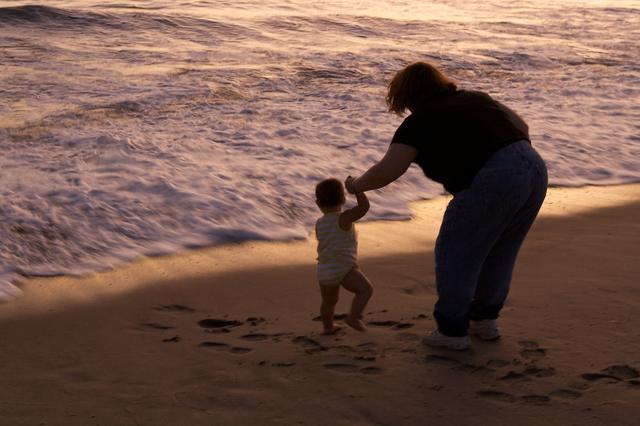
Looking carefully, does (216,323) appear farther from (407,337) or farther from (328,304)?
(407,337)

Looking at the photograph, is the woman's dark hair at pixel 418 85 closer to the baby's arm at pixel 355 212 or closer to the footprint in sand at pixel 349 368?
the baby's arm at pixel 355 212

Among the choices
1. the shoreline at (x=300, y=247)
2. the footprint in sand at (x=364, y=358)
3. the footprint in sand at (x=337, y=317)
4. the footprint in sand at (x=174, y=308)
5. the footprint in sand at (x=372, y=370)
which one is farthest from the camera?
the shoreline at (x=300, y=247)

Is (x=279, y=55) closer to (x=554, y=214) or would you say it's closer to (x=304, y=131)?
(x=304, y=131)

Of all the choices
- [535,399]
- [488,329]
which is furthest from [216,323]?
[535,399]

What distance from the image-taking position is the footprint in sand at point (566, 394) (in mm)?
3684

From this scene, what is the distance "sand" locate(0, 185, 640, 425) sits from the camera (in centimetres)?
361

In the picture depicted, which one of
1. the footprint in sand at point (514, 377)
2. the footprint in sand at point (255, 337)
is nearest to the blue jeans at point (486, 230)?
the footprint in sand at point (514, 377)

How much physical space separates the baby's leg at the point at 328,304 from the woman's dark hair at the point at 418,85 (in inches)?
38.4

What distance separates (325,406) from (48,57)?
1113 cm

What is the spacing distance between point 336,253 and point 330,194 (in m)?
0.28

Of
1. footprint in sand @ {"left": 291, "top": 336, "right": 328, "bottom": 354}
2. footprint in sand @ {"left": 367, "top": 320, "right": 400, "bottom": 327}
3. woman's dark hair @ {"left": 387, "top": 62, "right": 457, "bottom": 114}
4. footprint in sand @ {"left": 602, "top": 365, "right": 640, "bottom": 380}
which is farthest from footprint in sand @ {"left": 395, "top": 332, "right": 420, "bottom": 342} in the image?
woman's dark hair @ {"left": 387, "top": 62, "right": 457, "bottom": 114}

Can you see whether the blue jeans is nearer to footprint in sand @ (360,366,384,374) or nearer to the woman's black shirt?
the woman's black shirt

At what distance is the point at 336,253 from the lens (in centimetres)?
434

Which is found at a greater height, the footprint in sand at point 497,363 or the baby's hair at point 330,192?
the baby's hair at point 330,192
